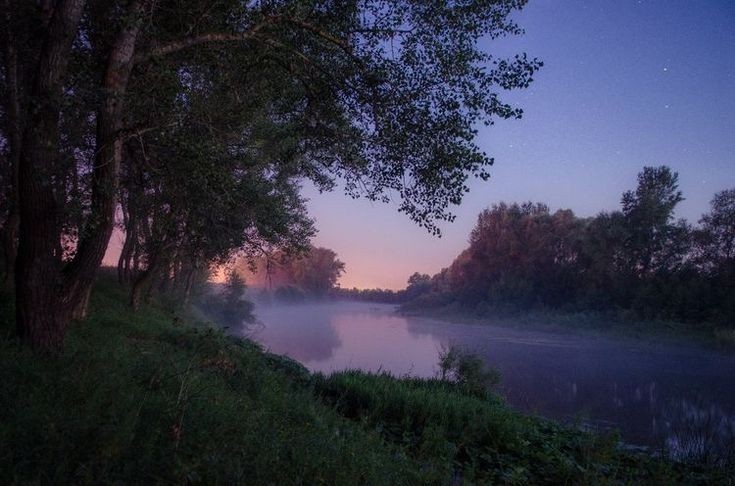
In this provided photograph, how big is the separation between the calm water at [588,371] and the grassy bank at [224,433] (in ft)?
9.14

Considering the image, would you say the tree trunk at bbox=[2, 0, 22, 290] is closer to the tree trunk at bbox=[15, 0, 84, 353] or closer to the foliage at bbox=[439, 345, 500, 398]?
the tree trunk at bbox=[15, 0, 84, 353]

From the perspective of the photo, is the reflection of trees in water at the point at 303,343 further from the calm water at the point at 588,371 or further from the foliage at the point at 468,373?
the foliage at the point at 468,373

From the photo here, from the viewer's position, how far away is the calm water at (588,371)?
17984 mm

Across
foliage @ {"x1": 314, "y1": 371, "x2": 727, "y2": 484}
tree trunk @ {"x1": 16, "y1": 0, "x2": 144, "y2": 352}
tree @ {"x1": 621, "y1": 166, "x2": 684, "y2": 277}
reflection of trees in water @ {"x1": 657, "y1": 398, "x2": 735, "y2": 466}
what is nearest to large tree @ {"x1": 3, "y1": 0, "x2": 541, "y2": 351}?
tree trunk @ {"x1": 16, "y1": 0, "x2": 144, "y2": 352}

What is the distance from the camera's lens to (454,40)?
31.6 feet

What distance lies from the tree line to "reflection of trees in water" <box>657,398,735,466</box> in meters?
26.8

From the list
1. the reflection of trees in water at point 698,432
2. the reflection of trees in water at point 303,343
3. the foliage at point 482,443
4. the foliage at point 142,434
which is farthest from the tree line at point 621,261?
the foliage at point 142,434

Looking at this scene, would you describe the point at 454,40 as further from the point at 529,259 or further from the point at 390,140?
the point at 529,259

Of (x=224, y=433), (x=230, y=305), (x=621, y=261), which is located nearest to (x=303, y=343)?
(x=230, y=305)

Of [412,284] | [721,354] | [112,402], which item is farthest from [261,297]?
[112,402]

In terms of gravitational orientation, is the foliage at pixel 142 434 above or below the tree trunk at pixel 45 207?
below

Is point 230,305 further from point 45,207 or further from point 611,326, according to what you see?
point 45,207

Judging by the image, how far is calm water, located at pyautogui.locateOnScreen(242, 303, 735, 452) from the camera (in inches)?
708

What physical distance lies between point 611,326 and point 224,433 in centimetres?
5470
